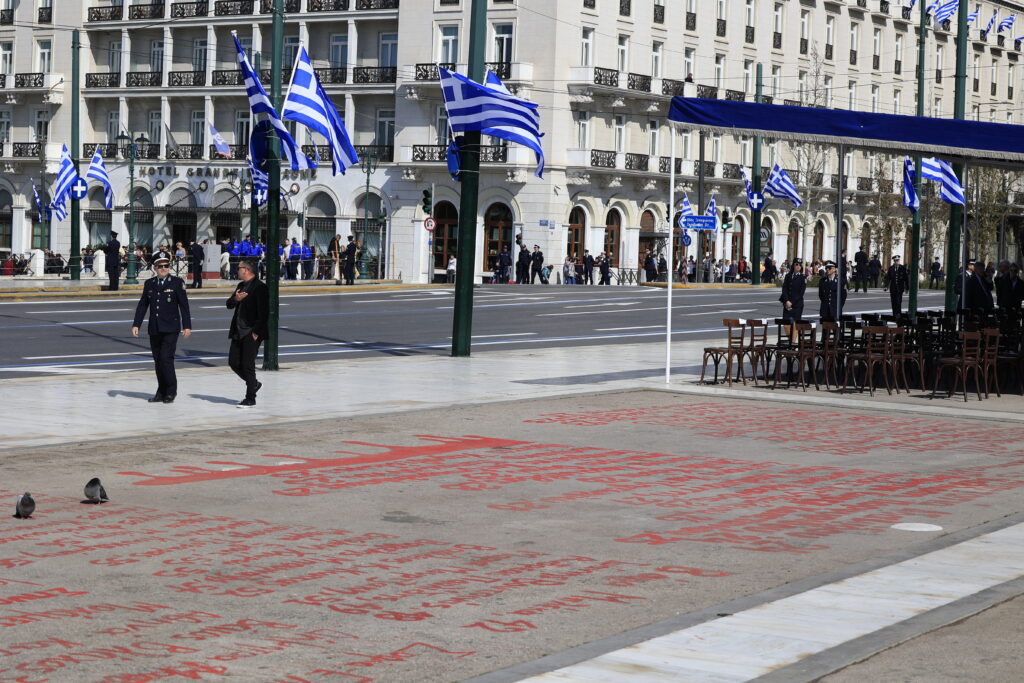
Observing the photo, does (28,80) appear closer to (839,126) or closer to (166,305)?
(166,305)

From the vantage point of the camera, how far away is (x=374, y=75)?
2719 inches

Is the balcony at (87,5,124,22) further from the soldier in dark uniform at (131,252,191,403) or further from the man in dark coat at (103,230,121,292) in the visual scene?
the soldier in dark uniform at (131,252,191,403)

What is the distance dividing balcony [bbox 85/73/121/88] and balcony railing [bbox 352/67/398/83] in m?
14.1

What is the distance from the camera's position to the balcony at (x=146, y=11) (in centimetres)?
7456

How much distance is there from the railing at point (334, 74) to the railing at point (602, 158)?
40.4 ft

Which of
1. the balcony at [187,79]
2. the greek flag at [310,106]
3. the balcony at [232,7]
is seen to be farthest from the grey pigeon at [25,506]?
the balcony at [187,79]

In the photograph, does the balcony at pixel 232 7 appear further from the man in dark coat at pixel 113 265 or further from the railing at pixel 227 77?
the man in dark coat at pixel 113 265

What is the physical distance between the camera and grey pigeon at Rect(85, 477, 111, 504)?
10414mm

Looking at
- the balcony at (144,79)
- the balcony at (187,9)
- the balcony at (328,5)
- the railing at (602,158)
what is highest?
the balcony at (187,9)

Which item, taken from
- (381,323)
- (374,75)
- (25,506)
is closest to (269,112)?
(381,323)

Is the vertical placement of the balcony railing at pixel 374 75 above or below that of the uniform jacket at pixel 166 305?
above

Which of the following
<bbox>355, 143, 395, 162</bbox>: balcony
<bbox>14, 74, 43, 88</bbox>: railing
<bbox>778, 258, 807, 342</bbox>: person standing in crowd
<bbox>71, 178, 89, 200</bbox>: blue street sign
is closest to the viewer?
<bbox>778, 258, 807, 342</bbox>: person standing in crowd

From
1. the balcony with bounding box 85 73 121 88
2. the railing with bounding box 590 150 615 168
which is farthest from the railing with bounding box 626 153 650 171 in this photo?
the balcony with bounding box 85 73 121 88

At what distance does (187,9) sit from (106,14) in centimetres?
511
